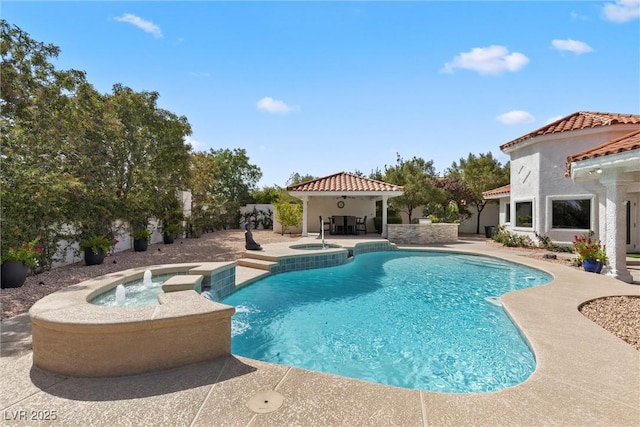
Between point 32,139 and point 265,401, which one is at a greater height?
point 32,139

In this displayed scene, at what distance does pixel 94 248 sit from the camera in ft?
33.1

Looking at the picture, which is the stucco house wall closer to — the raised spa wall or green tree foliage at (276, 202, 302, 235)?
green tree foliage at (276, 202, 302, 235)

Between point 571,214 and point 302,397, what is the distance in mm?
16777

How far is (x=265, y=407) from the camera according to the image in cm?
273

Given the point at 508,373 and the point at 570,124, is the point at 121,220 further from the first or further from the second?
the point at 570,124

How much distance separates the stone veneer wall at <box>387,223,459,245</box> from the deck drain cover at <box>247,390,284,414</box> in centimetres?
1602

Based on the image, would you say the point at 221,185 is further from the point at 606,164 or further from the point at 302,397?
the point at 302,397

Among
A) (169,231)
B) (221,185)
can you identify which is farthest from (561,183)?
(221,185)

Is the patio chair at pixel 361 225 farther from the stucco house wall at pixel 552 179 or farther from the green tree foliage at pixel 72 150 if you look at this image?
the green tree foliage at pixel 72 150

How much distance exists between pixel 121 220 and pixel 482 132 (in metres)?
19.3

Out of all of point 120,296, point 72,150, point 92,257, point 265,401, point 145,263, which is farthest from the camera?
point 145,263

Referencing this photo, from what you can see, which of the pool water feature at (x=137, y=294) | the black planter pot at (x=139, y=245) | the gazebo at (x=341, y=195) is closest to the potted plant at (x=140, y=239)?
the black planter pot at (x=139, y=245)

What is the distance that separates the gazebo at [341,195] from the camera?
1784 centimetres

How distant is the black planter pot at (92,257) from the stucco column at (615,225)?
15.2 m
